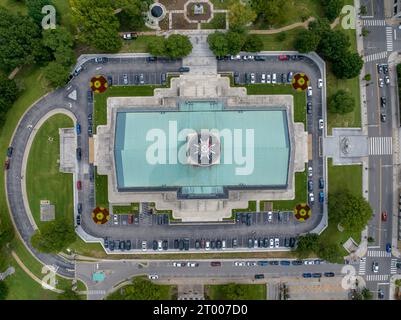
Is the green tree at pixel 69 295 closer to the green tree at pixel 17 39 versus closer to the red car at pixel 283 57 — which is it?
the green tree at pixel 17 39

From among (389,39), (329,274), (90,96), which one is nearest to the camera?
(90,96)

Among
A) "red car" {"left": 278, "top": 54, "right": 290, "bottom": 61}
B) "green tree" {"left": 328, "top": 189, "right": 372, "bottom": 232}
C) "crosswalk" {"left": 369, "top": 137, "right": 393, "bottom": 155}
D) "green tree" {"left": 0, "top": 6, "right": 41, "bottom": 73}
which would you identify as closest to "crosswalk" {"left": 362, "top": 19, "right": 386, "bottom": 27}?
"red car" {"left": 278, "top": 54, "right": 290, "bottom": 61}

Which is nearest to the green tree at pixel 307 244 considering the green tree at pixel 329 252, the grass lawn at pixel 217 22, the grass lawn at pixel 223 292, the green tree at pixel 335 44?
the green tree at pixel 329 252

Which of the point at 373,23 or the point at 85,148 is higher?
the point at 373,23

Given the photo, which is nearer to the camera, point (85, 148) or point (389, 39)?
point (85, 148)

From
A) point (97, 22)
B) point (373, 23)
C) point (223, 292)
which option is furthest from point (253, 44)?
point (223, 292)

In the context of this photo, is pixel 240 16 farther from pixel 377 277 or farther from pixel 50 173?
pixel 377 277
